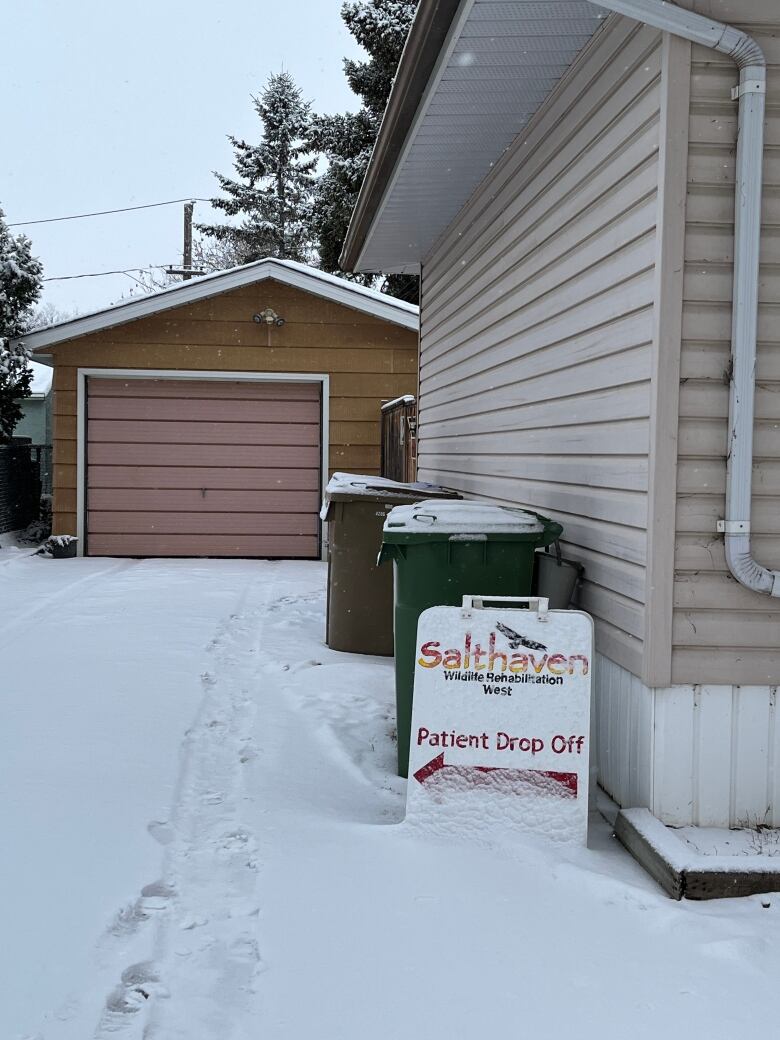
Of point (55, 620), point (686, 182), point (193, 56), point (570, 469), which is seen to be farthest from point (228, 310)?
point (193, 56)

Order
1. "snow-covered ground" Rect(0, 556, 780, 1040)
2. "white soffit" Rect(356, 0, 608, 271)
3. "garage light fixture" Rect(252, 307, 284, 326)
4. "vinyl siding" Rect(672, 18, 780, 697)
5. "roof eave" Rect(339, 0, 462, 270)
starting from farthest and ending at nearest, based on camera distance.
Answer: "garage light fixture" Rect(252, 307, 284, 326) < "roof eave" Rect(339, 0, 462, 270) < "white soffit" Rect(356, 0, 608, 271) < "vinyl siding" Rect(672, 18, 780, 697) < "snow-covered ground" Rect(0, 556, 780, 1040)

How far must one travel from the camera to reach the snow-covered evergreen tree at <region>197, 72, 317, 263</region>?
3312 centimetres

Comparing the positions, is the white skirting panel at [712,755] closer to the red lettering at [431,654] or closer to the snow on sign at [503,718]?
the snow on sign at [503,718]

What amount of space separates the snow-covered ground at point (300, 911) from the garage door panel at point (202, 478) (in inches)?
284

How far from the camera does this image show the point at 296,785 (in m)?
4.24

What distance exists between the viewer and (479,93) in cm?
505

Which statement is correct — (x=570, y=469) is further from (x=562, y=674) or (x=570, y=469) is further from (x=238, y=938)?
(x=238, y=938)

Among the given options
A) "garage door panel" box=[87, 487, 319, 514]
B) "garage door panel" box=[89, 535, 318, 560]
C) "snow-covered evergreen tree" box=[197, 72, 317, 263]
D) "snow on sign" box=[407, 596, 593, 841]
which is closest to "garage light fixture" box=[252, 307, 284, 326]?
"garage door panel" box=[87, 487, 319, 514]

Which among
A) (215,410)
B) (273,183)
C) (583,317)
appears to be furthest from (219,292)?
→ (273,183)

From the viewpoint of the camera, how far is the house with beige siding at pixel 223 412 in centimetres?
1217

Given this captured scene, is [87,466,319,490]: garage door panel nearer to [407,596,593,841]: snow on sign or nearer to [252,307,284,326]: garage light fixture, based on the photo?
[252,307,284,326]: garage light fixture

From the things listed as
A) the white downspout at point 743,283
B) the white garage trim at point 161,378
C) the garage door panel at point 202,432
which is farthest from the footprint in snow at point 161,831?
the garage door panel at point 202,432

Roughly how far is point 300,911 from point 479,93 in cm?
388

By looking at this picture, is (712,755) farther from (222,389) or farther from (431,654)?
(222,389)
